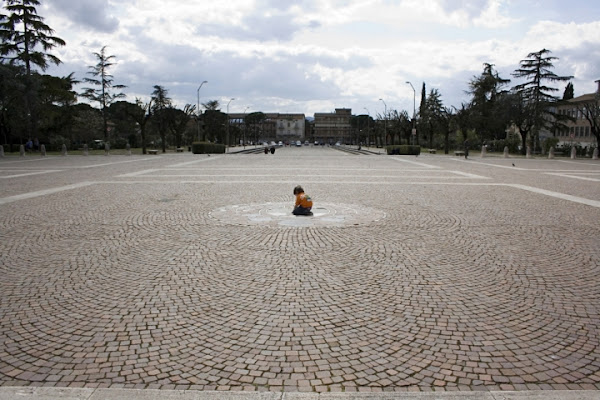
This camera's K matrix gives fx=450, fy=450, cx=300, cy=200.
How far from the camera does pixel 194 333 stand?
156 inches

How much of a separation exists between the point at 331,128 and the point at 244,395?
177308 mm

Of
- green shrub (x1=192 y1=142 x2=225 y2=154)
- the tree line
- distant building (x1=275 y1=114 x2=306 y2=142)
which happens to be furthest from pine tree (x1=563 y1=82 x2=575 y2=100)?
distant building (x1=275 y1=114 x2=306 y2=142)

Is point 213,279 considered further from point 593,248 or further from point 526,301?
point 593,248

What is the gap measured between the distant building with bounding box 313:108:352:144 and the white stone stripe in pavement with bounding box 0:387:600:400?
563ft

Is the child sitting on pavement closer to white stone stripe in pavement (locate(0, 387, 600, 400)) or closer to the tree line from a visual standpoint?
white stone stripe in pavement (locate(0, 387, 600, 400))

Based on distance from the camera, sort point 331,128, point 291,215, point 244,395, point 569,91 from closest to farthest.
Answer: point 244,395 → point 291,215 → point 569,91 → point 331,128

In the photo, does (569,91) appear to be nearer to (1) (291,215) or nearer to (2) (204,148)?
(2) (204,148)

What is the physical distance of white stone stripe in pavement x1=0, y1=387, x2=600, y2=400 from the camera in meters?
2.96

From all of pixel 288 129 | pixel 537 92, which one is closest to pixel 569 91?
pixel 537 92

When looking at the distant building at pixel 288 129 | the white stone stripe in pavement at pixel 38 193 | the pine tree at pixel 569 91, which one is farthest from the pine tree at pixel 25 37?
the distant building at pixel 288 129

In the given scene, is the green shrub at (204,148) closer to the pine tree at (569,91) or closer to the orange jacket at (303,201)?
the orange jacket at (303,201)

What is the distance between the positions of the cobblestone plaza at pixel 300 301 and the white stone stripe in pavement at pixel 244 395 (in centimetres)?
9

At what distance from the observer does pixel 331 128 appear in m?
177

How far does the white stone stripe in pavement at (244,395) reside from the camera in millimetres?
2961
